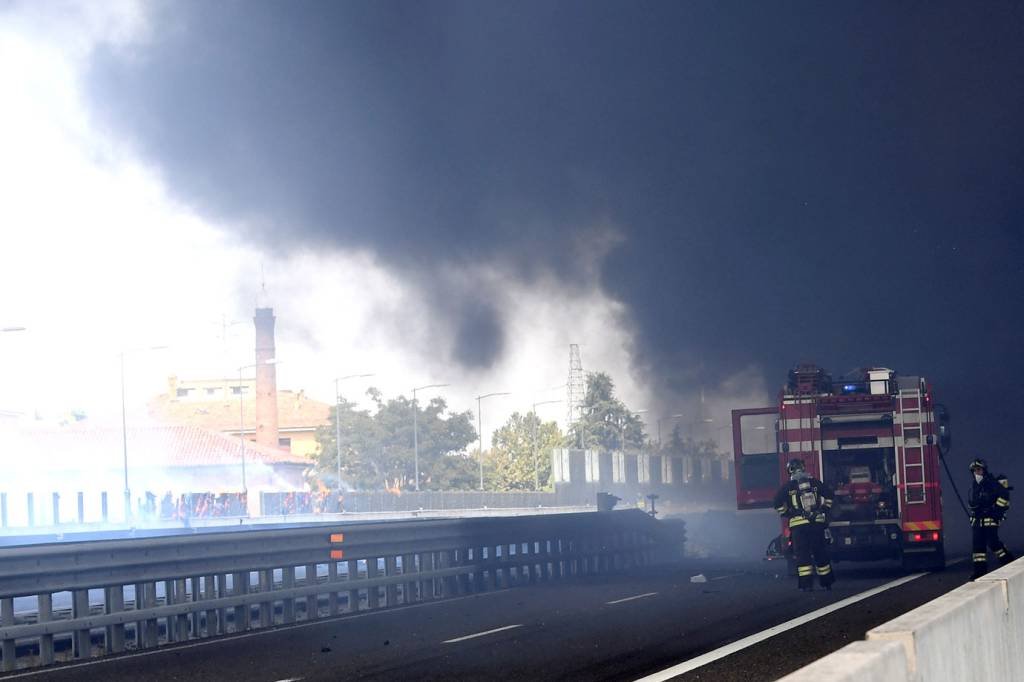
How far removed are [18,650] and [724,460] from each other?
180 feet

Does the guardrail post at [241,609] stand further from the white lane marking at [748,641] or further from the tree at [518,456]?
the tree at [518,456]

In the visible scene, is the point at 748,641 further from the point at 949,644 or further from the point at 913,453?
the point at 913,453

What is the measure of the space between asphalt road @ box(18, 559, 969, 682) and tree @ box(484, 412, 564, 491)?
101452 millimetres

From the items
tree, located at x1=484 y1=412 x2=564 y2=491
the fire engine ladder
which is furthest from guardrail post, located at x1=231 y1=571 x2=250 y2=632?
tree, located at x1=484 y1=412 x2=564 y2=491

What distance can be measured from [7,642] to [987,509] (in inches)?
460

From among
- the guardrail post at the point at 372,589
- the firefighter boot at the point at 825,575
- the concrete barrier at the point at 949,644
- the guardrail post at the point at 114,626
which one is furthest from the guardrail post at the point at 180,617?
the concrete barrier at the point at 949,644

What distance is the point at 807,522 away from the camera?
1781 cm

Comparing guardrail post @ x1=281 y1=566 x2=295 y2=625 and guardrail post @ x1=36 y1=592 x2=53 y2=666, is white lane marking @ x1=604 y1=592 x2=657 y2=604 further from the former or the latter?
guardrail post @ x1=36 y1=592 x2=53 y2=666

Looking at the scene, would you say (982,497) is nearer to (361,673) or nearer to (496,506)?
(361,673)

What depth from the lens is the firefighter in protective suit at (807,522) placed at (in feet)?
58.5

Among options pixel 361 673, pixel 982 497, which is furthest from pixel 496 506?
pixel 361 673

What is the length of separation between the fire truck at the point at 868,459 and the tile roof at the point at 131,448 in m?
79.0

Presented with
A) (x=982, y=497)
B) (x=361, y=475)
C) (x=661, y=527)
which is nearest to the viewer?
(x=982, y=497)

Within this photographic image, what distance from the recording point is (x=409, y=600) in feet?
64.1
